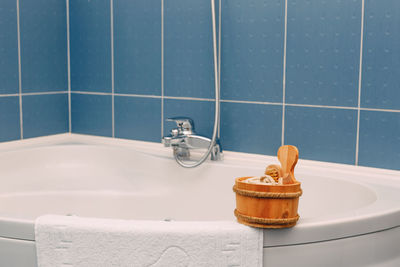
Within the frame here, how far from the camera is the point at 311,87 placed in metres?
1.88

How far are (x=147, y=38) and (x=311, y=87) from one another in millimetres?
765

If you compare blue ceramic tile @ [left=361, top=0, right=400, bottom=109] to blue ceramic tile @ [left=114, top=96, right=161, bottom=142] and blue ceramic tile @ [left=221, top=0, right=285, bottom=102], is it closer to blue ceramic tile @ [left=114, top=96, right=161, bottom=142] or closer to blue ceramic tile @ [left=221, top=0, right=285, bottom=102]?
blue ceramic tile @ [left=221, top=0, right=285, bottom=102]

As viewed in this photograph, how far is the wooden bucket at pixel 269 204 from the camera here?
47.4 inches

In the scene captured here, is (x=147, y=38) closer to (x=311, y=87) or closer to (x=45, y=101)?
(x=45, y=101)

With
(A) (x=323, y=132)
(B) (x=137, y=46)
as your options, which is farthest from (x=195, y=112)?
(A) (x=323, y=132)

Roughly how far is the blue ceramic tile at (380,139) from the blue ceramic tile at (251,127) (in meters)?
0.32

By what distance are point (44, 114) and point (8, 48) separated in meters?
0.35

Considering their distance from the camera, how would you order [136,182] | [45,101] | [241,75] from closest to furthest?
[241,75], [136,182], [45,101]

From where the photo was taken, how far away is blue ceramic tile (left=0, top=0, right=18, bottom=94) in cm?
216

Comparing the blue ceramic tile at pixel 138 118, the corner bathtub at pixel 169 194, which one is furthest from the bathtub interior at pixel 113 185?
the blue ceramic tile at pixel 138 118

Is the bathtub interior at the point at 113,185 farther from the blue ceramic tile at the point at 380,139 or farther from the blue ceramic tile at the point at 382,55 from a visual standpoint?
the blue ceramic tile at the point at 382,55

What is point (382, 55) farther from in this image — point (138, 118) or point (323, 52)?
point (138, 118)

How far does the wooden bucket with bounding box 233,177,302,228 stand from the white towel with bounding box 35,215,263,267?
0.04 m

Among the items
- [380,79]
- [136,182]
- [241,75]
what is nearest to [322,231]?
[380,79]
